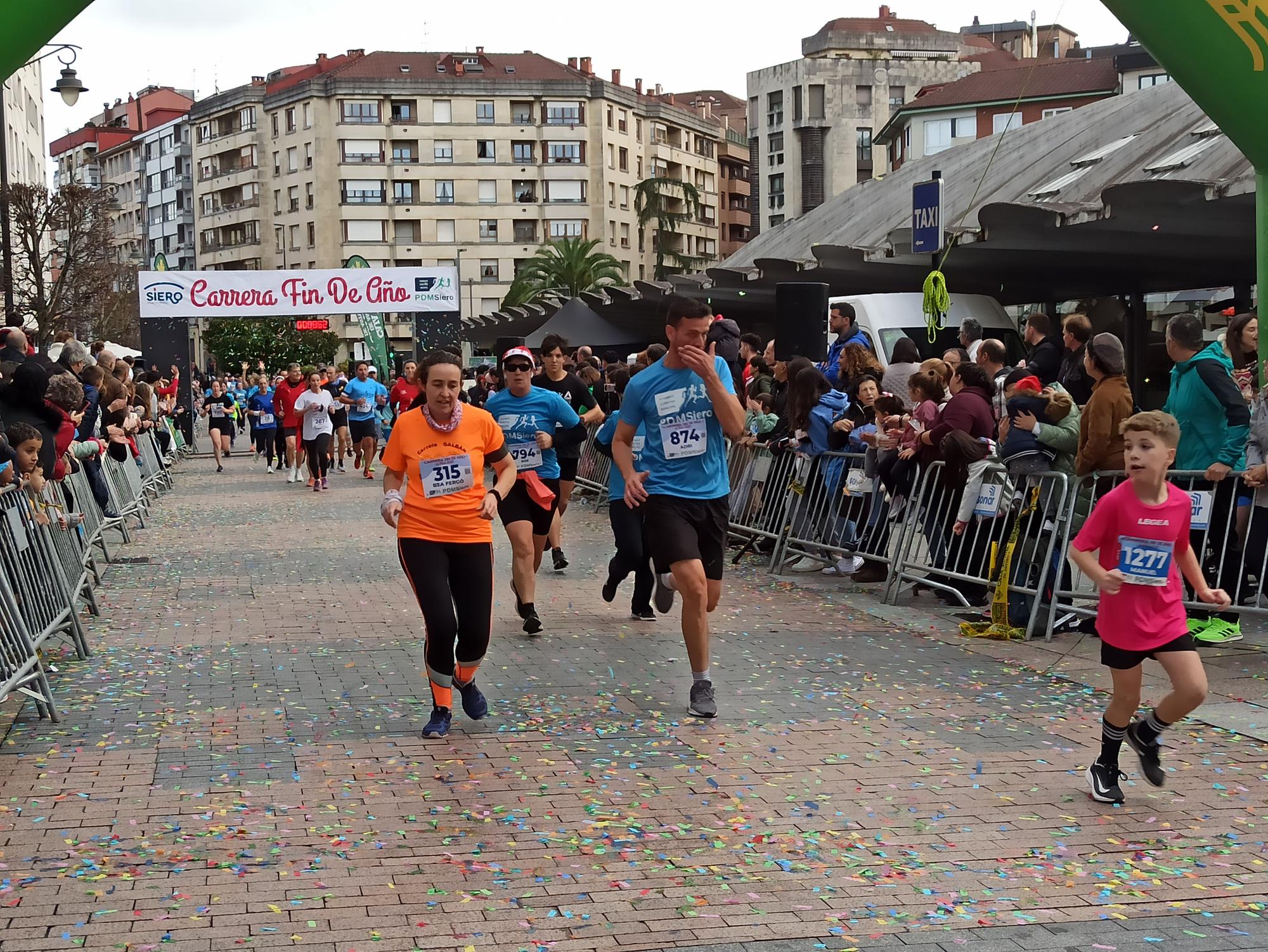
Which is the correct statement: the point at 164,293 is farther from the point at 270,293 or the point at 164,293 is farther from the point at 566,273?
the point at 566,273

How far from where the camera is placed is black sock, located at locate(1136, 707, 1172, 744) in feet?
20.6

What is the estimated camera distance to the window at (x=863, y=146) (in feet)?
373

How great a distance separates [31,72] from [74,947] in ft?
204

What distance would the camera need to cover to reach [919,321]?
2238 centimetres

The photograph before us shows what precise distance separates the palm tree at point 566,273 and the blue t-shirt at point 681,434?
85.4 metres

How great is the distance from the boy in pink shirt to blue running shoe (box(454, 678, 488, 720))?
280 centimetres

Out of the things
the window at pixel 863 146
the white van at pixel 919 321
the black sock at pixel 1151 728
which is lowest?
the black sock at pixel 1151 728

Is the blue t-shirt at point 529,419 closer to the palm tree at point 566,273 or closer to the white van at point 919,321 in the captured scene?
the white van at point 919,321

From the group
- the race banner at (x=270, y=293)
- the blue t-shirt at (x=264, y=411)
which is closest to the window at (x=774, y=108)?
the race banner at (x=270, y=293)

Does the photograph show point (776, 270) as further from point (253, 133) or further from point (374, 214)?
point (253, 133)


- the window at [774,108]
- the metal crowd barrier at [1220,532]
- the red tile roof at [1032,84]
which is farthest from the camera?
the window at [774,108]

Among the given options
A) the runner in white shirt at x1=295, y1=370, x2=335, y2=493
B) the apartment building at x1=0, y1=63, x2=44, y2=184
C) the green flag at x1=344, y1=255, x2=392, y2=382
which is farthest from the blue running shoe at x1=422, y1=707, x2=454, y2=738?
the apartment building at x1=0, y1=63, x2=44, y2=184

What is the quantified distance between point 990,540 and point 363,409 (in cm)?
1796

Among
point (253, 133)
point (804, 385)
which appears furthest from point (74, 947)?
point (253, 133)
